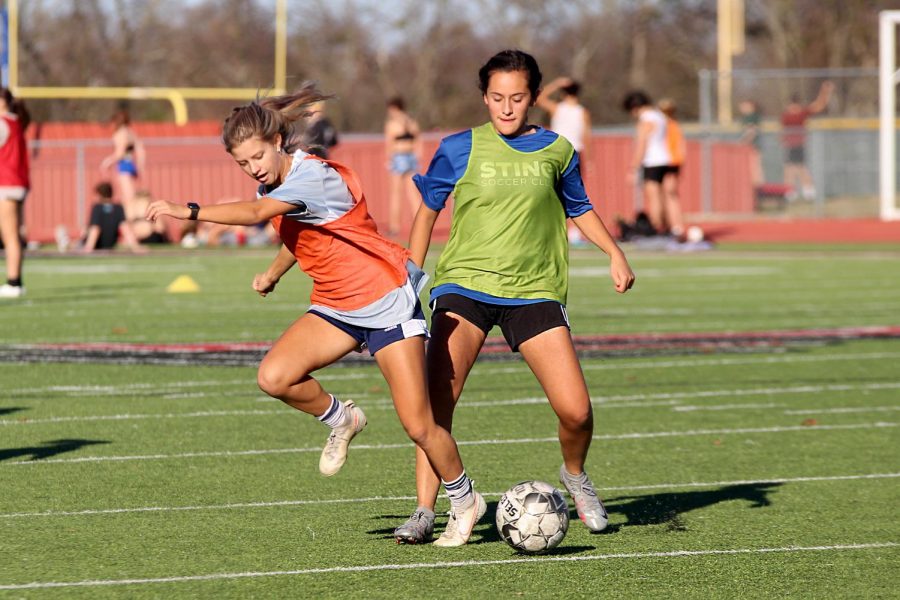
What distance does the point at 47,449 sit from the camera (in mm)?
8453

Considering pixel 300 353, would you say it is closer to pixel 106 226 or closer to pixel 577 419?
pixel 577 419

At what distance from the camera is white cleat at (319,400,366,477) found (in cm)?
668

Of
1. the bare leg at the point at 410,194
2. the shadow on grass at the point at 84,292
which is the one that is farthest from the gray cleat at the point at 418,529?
the bare leg at the point at 410,194

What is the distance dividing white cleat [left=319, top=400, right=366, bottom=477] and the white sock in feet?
0.06

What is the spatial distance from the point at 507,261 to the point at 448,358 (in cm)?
46

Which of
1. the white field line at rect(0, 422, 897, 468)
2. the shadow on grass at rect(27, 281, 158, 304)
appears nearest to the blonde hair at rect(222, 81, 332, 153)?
the white field line at rect(0, 422, 897, 468)

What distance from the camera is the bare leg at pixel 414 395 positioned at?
621 centimetres

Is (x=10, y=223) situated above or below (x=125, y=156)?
below

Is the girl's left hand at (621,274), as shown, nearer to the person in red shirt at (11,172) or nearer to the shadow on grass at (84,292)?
the person in red shirt at (11,172)

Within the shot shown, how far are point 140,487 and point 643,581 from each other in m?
2.68

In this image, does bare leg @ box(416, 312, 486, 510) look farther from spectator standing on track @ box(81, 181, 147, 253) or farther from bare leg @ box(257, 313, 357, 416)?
spectator standing on track @ box(81, 181, 147, 253)

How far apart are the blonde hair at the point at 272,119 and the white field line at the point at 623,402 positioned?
3616 millimetres

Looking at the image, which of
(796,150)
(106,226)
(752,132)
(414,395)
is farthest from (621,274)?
(796,150)

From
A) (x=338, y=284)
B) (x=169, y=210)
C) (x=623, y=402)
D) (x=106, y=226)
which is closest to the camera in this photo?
(x=169, y=210)
